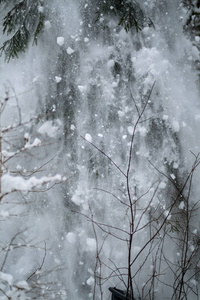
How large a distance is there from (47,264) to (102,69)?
2561 millimetres

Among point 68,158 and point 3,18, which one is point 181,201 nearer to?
point 68,158

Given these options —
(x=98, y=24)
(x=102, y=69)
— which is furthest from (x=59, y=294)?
(x=98, y=24)

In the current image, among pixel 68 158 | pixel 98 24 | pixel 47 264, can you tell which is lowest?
pixel 47 264

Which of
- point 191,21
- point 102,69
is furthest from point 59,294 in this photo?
point 191,21

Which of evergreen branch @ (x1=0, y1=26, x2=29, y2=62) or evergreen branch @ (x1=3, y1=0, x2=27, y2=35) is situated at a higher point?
evergreen branch @ (x1=3, y1=0, x2=27, y2=35)

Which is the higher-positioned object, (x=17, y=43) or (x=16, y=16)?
(x=16, y=16)

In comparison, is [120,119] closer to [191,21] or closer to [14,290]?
[191,21]

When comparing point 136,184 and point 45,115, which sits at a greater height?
point 45,115

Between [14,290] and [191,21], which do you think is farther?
[191,21]

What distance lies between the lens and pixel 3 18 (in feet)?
10.1

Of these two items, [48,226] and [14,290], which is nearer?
[14,290]

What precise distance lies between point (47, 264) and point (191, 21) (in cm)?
352

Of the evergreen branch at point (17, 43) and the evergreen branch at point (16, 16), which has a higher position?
the evergreen branch at point (16, 16)

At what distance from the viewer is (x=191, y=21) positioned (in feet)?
9.73
